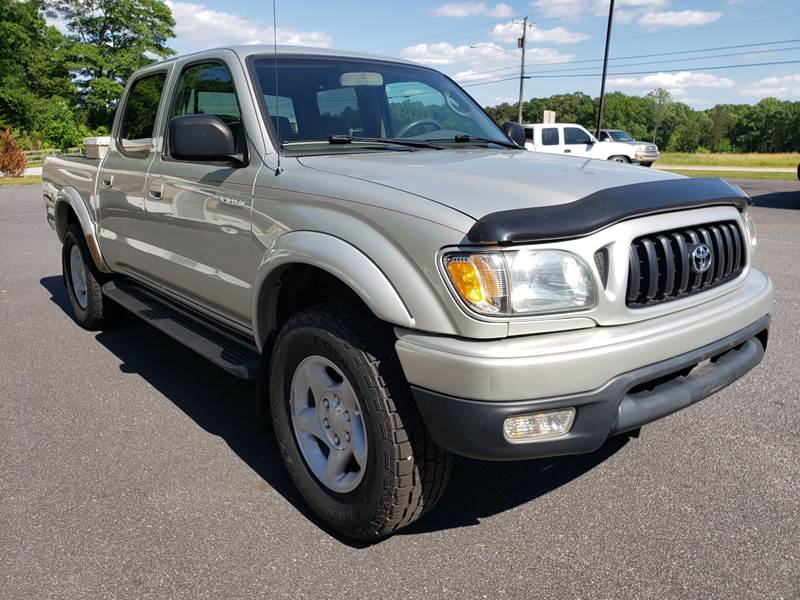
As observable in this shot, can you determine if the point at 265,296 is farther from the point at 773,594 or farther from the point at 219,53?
the point at 773,594

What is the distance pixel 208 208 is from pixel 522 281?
1798mm

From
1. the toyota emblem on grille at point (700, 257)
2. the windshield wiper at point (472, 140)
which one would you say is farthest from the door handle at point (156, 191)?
the toyota emblem on grille at point (700, 257)

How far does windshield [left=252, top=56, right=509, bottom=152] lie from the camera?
125 inches

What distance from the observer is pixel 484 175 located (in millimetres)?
2516

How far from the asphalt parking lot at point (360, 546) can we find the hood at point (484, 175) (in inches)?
50.1

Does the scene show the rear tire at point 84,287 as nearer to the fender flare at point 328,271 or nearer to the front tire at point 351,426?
the fender flare at point 328,271

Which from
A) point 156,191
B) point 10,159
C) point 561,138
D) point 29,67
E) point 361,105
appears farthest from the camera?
point 29,67

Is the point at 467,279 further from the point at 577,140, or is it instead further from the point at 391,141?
the point at 577,140

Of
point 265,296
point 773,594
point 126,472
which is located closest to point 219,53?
point 265,296

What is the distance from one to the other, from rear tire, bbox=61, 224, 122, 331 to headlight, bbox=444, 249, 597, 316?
385 cm

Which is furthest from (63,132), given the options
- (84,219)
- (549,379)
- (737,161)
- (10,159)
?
(549,379)

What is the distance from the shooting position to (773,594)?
2.19 m

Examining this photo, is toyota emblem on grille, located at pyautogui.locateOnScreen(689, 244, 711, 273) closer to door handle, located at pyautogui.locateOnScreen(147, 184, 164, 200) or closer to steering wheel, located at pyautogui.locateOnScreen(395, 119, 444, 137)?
steering wheel, located at pyautogui.locateOnScreen(395, 119, 444, 137)

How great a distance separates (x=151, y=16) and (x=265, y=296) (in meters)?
54.4
